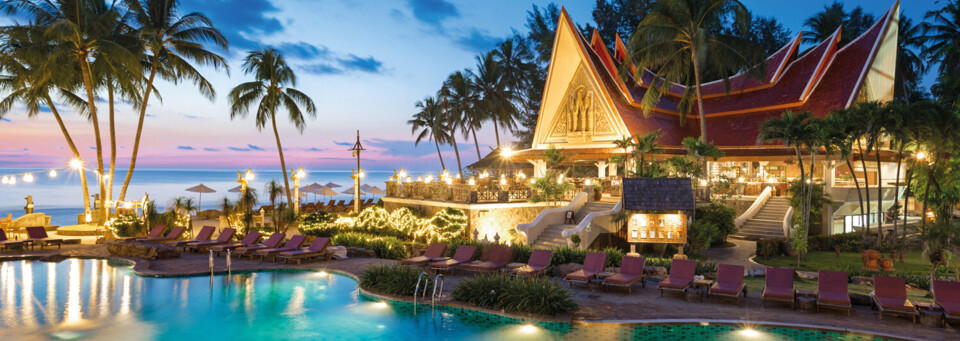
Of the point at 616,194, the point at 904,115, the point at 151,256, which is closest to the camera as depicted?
the point at 151,256

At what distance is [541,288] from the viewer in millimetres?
11039

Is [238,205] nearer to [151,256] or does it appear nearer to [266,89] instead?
[151,256]

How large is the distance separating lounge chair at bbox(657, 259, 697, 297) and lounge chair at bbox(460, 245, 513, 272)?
13.7 ft

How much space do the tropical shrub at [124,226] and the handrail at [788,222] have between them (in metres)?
23.8

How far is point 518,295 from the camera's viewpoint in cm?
1115

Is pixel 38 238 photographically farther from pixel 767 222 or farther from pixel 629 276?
pixel 767 222

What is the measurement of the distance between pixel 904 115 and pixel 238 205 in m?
24.7

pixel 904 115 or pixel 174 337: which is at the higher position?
pixel 904 115

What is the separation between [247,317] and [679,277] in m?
8.92

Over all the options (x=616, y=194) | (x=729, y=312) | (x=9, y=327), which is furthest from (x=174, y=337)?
(x=616, y=194)

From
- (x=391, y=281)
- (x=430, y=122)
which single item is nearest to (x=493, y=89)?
(x=430, y=122)

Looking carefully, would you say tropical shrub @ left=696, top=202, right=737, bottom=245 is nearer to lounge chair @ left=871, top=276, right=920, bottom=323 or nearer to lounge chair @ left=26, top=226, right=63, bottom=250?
lounge chair @ left=871, top=276, right=920, bottom=323

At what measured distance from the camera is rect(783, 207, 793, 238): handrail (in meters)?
21.9

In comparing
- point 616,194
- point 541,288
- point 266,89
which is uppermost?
point 266,89
